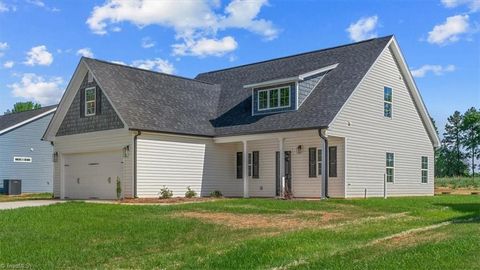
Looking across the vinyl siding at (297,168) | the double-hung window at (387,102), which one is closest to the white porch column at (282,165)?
the vinyl siding at (297,168)

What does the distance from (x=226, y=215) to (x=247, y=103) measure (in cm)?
1201

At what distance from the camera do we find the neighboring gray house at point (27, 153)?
36188 millimetres

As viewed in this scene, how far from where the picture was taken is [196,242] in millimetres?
12008

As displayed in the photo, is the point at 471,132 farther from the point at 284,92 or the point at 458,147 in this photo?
the point at 284,92

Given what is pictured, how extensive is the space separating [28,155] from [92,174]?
13.0 m

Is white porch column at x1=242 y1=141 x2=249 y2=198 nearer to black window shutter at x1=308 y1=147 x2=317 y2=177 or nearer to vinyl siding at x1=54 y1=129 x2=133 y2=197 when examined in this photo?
black window shutter at x1=308 y1=147 x2=317 y2=177

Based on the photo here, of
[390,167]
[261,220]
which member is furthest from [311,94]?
[261,220]

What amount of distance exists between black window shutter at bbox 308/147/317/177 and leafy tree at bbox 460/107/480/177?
64.8m

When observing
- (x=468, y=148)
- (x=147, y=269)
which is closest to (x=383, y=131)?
(x=147, y=269)

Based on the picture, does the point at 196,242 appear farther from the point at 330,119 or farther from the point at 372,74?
the point at 372,74

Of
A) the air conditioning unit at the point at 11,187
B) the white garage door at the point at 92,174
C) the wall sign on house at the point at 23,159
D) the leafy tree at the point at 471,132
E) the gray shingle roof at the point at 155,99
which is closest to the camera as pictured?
the gray shingle roof at the point at 155,99

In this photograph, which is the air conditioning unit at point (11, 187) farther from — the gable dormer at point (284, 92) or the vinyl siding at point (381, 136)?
the vinyl siding at point (381, 136)

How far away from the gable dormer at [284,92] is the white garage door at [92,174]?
22.5ft

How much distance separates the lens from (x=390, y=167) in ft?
85.5
